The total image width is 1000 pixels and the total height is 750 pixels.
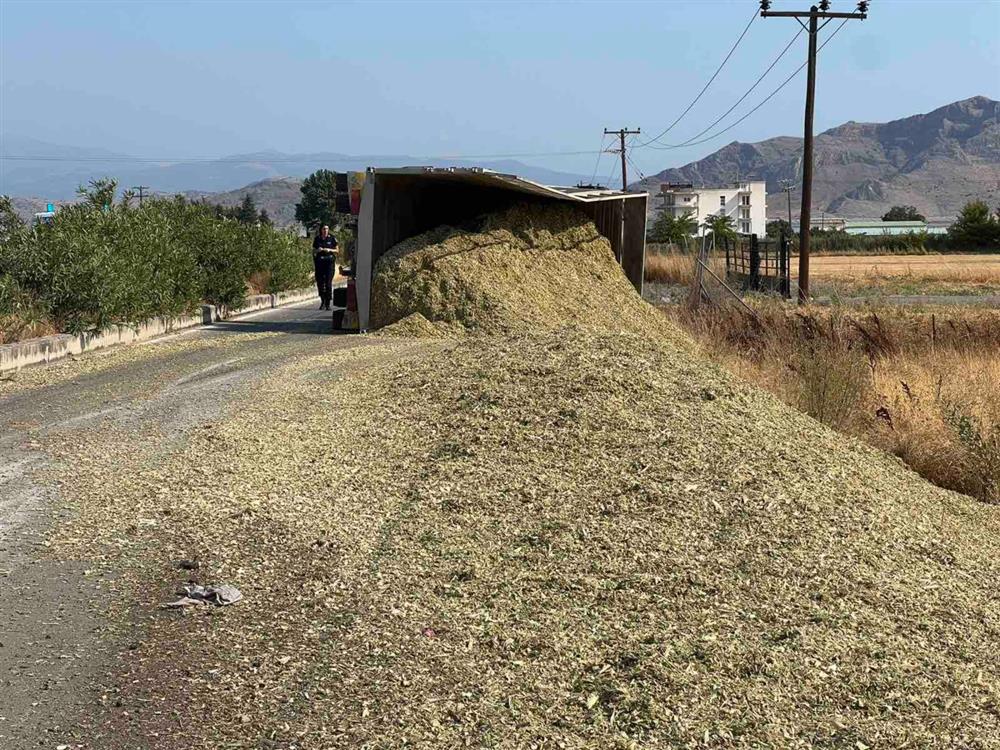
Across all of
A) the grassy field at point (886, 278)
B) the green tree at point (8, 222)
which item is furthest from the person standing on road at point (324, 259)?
the grassy field at point (886, 278)

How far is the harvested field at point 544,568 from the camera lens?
4.22 meters

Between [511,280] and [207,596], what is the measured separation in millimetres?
11508

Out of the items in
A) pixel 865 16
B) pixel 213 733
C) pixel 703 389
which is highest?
pixel 865 16

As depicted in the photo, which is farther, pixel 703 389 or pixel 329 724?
pixel 703 389

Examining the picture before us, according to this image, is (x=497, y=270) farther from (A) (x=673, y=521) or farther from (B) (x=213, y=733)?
(B) (x=213, y=733)

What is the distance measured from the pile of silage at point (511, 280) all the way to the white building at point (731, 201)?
531 ft

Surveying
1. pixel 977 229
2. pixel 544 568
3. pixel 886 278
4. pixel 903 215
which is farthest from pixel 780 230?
pixel 903 215

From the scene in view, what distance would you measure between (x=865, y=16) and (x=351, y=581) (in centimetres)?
2704

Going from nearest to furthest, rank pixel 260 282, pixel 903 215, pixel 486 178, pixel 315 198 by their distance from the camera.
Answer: pixel 486 178 → pixel 260 282 → pixel 315 198 → pixel 903 215

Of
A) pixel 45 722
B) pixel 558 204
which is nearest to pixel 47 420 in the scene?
pixel 45 722

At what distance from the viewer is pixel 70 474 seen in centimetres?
749

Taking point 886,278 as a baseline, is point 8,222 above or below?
above

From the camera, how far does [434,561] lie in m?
5.76

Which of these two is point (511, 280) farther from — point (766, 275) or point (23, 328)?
point (766, 275)
